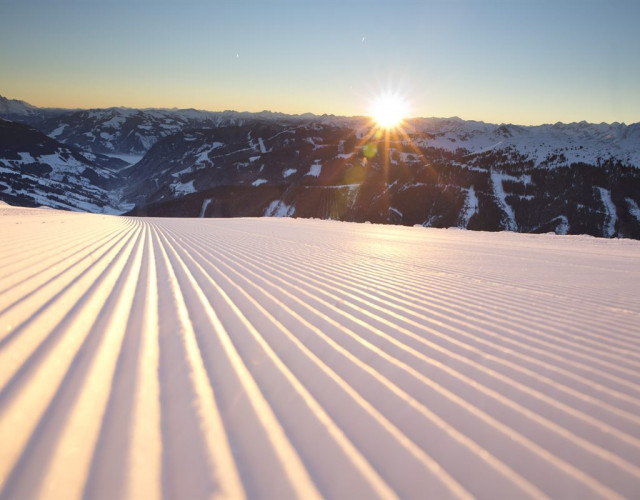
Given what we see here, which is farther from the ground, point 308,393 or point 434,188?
point 308,393

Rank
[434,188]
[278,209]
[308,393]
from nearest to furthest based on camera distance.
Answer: [308,393]
[434,188]
[278,209]

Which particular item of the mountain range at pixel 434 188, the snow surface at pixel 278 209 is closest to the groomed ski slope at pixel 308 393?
the mountain range at pixel 434 188

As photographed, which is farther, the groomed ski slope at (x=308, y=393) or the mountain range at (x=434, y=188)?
the mountain range at (x=434, y=188)

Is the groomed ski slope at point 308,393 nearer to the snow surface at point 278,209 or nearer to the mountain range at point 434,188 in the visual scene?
the mountain range at point 434,188

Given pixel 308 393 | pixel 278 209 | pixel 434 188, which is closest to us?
pixel 308 393

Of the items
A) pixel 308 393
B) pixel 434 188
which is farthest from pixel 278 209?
pixel 308 393

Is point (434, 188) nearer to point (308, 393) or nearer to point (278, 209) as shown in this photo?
point (278, 209)

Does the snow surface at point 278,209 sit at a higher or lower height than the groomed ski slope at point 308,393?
lower

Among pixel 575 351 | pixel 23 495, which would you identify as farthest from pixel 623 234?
pixel 23 495
